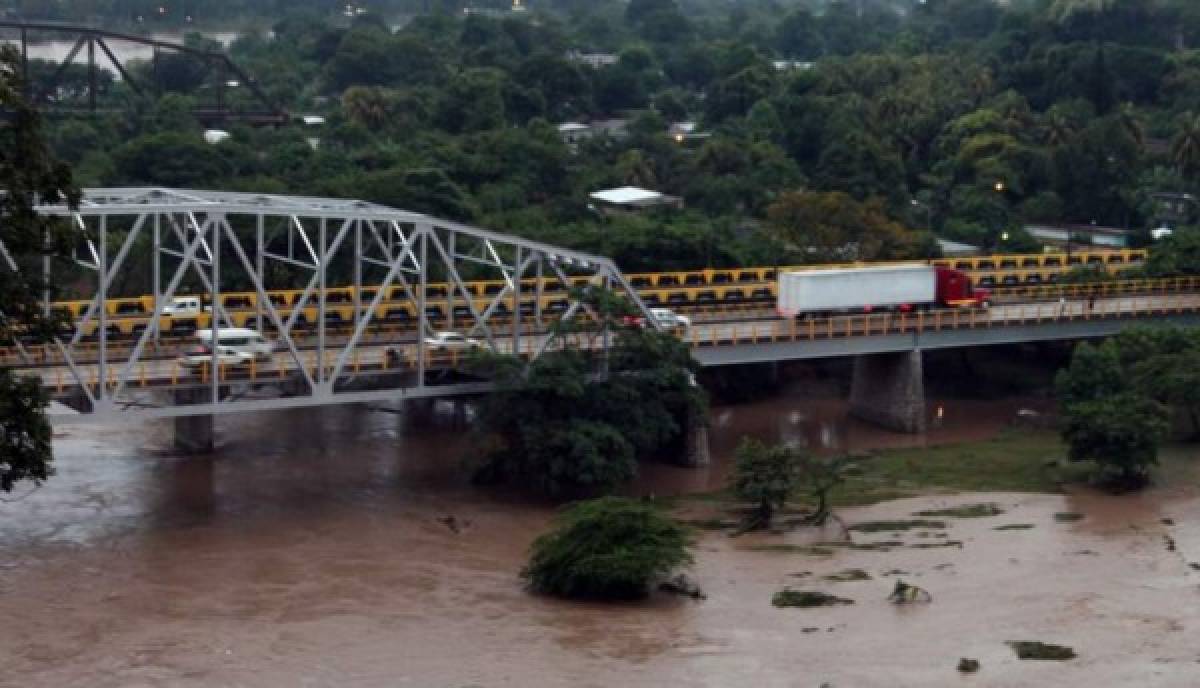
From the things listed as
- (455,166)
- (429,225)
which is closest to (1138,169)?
(455,166)

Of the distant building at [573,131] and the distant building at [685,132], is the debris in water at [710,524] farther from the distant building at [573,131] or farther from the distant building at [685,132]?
the distant building at [685,132]

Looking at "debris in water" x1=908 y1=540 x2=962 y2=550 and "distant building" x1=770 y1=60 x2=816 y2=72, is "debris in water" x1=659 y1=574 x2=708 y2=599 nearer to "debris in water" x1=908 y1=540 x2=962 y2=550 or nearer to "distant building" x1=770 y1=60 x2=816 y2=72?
"debris in water" x1=908 y1=540 x2=962 y2=550

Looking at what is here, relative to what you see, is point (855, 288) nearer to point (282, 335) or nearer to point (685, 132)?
point (282, 335)

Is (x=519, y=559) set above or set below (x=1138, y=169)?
below

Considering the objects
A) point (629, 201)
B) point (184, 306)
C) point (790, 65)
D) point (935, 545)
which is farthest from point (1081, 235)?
point (790, 65)

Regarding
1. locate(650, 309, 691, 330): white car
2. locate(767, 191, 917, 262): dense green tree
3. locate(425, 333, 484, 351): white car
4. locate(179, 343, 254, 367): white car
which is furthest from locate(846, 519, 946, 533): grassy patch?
locate(767, 191, 917, 262): dense green tree

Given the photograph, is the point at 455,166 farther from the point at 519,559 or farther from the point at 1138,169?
the point at 519,559

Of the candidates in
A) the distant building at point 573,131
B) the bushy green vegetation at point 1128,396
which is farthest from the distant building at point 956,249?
the distant building at point 573,131
